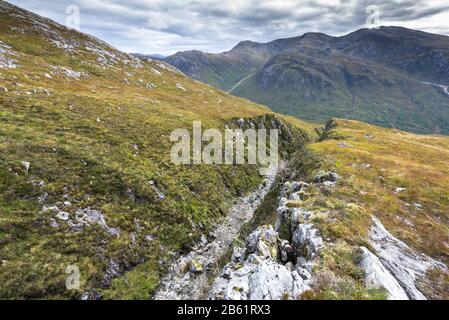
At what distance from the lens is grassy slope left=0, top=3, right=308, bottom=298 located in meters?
21.6

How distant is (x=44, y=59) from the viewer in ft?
230

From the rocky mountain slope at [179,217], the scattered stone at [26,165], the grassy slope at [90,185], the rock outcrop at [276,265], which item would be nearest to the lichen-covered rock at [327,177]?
the rocky mountain slope at [179,217]

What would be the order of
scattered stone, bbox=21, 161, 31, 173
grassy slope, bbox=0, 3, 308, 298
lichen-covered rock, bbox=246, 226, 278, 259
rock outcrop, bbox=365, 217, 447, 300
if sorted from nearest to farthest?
rock outcrop, bbox=365, 217, 447, 300 → lichen-covered rock, bbox=246, 226, 278, 259 → grassy slope, bbox=0, 3, 308, 298 → scattered stone, bbox=21, 161, 31, 173

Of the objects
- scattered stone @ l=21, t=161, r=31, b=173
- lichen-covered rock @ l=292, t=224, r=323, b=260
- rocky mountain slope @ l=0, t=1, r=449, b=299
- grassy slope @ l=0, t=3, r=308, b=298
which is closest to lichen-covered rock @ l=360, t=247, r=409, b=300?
rocky mountain slope @ l=0, t=1, r=449, b=299

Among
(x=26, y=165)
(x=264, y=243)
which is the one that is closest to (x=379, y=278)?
(x=264, y=243)

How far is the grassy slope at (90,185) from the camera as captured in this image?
21.6m

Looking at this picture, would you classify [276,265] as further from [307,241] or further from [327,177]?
[327,177]

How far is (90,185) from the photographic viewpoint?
2952cm

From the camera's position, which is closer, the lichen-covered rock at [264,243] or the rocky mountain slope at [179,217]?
the rocky mountain slope at [179,217]

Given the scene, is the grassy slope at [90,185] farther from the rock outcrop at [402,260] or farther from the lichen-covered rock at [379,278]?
the rock outcrop at [402,260]

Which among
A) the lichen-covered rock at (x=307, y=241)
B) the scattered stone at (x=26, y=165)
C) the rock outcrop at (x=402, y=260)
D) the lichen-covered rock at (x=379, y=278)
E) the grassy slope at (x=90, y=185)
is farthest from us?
the scattered stone at (x=26, y=165)

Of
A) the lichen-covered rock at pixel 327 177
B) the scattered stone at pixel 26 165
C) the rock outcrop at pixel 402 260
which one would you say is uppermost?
the scattered stone at pixel 26 165

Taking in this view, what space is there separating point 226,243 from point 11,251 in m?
21.6

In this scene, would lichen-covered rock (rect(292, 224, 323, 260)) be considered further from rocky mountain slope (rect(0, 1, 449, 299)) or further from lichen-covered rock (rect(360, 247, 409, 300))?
lichen-covered rock (rect(360, 247, 409, 300))
